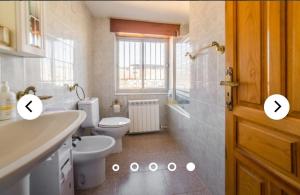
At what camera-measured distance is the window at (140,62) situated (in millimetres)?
1503

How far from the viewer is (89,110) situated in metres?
1.52

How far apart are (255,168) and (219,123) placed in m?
0.43

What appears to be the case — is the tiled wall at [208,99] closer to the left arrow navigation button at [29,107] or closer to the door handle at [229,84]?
the door handle at [229,84]

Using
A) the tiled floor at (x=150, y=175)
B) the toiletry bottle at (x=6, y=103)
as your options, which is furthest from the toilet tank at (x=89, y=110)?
the toiletry bottle at (x=6, y=103)

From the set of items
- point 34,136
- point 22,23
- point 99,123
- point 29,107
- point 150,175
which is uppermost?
point 22,23

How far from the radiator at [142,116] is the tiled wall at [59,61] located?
2.47ft

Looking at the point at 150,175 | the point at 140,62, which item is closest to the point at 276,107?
the point at 150,175

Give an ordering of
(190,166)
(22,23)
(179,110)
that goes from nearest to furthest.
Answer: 1. (22,23)
2. (190,166)
3. (179,110)

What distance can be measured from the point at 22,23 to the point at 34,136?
411 millimetres

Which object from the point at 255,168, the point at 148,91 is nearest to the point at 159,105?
the point at 148,91

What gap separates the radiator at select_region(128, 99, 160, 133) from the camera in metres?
2.13

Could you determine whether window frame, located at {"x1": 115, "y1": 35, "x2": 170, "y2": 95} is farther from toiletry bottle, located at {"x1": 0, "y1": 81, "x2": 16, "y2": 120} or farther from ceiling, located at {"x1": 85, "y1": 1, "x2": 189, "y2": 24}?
toiletry bottle, located at {"x1": 0, "y1": 81, "x2": 16, "y2": 120}

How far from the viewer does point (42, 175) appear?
83 cm

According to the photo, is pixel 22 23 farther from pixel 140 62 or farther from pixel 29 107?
pixel 140 62
